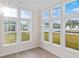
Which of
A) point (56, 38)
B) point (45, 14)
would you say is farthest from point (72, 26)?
A: point (45, 14)

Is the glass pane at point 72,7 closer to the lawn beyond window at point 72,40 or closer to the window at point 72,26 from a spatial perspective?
the window at point 72,26

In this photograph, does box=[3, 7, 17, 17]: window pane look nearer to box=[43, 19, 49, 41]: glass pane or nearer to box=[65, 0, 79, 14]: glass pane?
box=[43, 19, 49, 41]: glass pane

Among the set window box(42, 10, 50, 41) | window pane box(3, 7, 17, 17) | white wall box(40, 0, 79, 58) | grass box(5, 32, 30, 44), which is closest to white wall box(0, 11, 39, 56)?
grass box(5, 32, 30, 44)

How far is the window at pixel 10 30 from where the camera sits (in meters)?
4.48

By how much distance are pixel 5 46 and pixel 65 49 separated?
2747mm

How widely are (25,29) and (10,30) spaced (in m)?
0.92

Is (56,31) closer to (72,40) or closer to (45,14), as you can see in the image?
(72,40)

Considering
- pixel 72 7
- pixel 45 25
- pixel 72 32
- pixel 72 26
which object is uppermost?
pixel 72 7

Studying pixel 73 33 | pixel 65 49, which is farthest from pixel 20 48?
pixel 73 33

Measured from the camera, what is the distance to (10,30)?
4.65 meters

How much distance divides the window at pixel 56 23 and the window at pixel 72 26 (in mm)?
533

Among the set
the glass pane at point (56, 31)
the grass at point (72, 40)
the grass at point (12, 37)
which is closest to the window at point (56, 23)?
the glass pane at point (56, 31)

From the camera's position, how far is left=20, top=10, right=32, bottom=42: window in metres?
5.10

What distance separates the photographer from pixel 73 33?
11.7 ft
